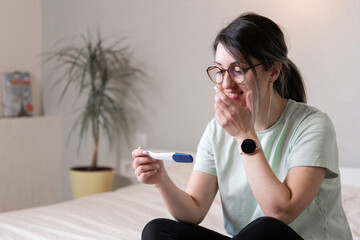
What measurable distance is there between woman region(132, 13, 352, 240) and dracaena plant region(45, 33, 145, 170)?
1.68 m

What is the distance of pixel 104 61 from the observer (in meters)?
2.94

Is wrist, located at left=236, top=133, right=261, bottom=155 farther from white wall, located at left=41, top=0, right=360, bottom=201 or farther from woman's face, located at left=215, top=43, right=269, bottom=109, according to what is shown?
white wall, located at left=41, top=0, right=360, bottom=201

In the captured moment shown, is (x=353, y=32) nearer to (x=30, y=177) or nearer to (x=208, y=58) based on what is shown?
(x=208, y=58)

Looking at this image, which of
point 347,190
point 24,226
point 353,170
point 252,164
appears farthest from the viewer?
point 353,170

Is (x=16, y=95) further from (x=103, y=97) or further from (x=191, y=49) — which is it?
(x=191, y=49)

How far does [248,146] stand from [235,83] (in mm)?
161

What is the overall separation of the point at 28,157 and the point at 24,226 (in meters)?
1.59

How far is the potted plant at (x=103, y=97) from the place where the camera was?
2.90 meters

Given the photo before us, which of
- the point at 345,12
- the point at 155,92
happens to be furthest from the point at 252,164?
the point at 155,92

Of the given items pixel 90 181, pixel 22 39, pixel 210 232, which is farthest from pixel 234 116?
pixel 22 39

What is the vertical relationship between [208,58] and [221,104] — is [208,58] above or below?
above

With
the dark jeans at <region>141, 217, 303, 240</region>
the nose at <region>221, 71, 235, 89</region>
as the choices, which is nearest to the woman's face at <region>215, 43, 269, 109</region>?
the nose at <region>221, 71, 235, 89</region>

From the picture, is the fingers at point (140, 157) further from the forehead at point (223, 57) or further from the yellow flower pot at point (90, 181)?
the yellow flower pot at point (90, 181)

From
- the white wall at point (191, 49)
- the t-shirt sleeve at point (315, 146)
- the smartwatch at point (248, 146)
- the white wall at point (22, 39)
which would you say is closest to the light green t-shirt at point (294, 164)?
the t-shirt sleeve at point (315, 146)
